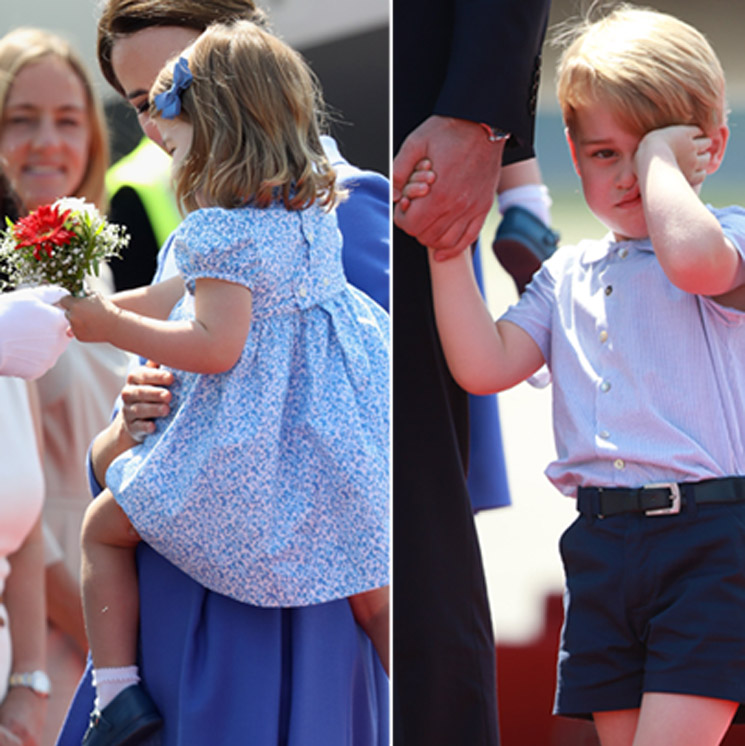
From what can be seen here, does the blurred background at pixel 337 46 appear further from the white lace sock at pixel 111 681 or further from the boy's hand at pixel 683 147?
the white lace sock at pixel 111 681

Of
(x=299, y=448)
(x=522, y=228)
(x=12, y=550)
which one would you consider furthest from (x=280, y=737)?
(x=522, y=228)

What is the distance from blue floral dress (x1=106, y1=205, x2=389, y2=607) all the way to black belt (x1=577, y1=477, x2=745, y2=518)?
13.5 inches

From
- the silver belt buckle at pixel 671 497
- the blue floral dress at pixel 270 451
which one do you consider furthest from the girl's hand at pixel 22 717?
the silver belt buckle at pixel 671 497

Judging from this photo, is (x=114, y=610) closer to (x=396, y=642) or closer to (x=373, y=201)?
(x=396, y=642)

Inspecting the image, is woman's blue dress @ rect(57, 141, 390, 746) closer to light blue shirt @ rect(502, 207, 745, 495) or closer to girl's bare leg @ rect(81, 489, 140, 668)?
girl's bare leg @ rect(81, 489, 140, 668)

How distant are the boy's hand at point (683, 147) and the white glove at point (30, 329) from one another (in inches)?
34.2

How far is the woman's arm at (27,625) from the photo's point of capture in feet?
7.12

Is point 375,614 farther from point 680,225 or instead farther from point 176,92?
point 176,92

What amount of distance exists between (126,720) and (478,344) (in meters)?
0.76

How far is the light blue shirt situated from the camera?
63.6 inches

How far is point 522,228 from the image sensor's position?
2.23m

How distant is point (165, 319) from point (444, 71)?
0.63 metres

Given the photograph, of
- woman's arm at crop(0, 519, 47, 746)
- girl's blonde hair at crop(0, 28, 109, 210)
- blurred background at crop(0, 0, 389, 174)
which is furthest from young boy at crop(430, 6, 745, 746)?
woman's arm at crop(0, 519, 47, 746)

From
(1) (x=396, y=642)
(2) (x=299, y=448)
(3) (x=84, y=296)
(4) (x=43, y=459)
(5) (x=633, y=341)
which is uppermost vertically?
(3) (x=84, y=296)
